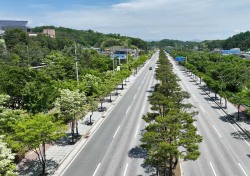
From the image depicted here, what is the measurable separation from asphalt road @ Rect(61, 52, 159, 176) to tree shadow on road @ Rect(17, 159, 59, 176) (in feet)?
6.23

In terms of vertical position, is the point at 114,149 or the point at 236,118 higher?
the point at 236,118

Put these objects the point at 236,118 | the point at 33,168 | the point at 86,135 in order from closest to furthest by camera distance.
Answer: the point at 33,168 < the point at 86,135 < the point at 236,118

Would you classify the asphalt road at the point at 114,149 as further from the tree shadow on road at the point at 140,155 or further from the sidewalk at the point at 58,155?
the sidewalk at the point at 58,155

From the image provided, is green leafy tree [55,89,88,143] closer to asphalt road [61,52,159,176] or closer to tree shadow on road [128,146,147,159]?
asphalt road [61,52,159,176]

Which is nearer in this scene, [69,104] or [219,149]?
[219,149]

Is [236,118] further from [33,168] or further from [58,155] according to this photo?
[33,168]

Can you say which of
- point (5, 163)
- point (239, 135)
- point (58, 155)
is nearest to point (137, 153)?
point (58, 155)

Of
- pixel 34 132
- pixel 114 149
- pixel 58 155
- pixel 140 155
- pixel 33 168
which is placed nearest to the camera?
pixel 34 132

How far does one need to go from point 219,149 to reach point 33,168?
1027 inches

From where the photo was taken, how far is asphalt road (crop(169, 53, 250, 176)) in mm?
35469

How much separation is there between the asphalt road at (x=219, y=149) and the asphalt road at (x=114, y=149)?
7595mm

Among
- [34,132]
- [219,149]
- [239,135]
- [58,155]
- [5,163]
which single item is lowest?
[58,155]

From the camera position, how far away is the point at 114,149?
4316 centimetres

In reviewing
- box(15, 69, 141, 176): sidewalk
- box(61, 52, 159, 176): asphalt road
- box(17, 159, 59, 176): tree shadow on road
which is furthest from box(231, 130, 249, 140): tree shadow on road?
box(17, 159, 59, 176): tree shadow on road
